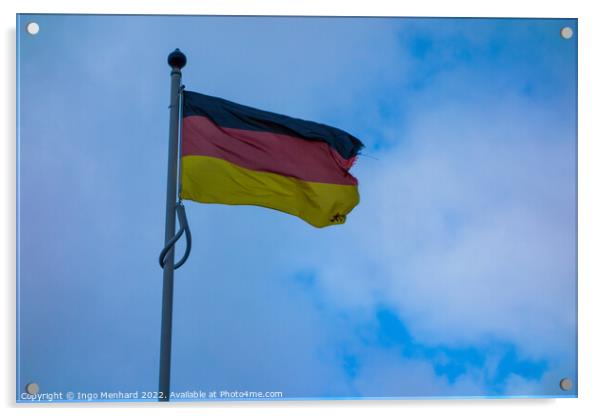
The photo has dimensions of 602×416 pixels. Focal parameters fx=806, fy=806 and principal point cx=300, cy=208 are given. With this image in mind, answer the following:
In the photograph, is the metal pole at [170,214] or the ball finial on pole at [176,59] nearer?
the metal pole at [170,214]

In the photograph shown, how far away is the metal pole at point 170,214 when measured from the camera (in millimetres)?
4223

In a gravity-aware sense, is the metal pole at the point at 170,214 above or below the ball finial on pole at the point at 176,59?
below

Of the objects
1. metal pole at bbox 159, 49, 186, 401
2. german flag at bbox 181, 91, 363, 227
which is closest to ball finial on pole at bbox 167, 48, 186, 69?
metal pole at bbox 159, 49, 186, 401

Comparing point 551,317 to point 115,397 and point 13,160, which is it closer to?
point 115,397

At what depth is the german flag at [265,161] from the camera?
446 centimetres

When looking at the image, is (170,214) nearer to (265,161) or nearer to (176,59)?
(265,161)

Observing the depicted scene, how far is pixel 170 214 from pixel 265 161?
2.26ft

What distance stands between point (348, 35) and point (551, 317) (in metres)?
1.92

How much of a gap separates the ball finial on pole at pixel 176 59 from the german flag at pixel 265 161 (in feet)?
0.54

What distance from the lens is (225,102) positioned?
4555mm

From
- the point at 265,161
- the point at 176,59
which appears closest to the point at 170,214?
the point at 265,161

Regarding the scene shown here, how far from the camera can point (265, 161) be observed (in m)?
4.68

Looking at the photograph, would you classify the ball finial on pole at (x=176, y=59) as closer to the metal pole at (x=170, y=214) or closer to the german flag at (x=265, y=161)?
the metal pole at (x=170, y=214)

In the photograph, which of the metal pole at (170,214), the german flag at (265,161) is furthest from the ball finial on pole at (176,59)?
the german flag at (265,161)
